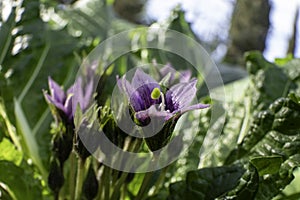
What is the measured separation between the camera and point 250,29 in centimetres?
216

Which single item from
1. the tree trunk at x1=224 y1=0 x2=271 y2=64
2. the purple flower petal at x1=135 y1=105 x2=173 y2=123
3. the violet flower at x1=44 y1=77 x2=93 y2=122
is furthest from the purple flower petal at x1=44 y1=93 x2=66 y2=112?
the tree trunk at x1=224 y1=0 x2=271 y2=64

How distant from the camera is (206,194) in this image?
0.54 m

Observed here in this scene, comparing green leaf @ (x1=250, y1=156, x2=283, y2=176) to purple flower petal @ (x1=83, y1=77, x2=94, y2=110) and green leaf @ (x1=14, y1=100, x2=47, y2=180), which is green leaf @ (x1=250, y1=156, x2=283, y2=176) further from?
green leaf @ (x1=14, y1=100, x2=47, y2=180)

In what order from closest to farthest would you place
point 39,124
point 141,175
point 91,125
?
point 91,125 < point 141,175 < point 39,124

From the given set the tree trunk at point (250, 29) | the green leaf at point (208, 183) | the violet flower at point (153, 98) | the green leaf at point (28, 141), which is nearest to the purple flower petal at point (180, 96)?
the violet flower at point (153, 98)

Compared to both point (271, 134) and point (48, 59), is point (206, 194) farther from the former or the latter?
point (48, 59)

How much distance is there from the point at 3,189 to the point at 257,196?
0.78 ft

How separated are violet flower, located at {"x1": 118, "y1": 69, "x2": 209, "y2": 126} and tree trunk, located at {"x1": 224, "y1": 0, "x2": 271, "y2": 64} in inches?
64.3

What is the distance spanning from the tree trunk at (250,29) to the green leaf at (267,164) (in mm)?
1607

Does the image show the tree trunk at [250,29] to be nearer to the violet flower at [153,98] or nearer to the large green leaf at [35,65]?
the large green leaf at [35,65]

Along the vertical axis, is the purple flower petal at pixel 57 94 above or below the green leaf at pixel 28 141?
above

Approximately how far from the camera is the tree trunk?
2115 mm

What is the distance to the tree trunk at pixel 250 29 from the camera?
2.12 metres

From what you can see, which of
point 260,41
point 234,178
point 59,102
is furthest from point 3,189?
point 260,41
